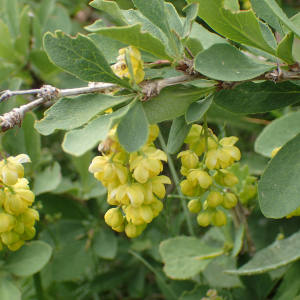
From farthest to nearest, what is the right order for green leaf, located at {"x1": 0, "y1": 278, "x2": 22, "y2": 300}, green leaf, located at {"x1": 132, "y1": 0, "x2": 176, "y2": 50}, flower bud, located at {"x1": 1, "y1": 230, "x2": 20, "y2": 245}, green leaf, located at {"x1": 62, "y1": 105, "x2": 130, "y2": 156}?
green leaf, located at {"x1": 0, "y1": 278, "x2": 22, "y2": 300}, flower bud, located at {"x1": 1, "y1": 230, "x2": 20, "y2": 245}, green leaf, located at {"x1": 132, "y1": 0, "x2": 176, "y2": 50}, green leaf, located at {"x1": 62, "y1": 105, "x2": 130, "y2": 156}

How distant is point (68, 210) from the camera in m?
1.77

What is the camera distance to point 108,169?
0.78 meters

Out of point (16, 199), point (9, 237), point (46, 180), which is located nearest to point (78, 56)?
point (16, 199)

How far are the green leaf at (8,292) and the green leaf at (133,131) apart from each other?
96cm

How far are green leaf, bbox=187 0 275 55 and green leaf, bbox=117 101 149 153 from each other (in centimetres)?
30

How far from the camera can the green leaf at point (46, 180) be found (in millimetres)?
1456

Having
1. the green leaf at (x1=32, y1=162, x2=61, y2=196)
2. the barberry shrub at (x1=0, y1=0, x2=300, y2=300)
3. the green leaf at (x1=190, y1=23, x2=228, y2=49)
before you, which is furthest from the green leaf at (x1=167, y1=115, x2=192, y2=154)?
the green leaf at (x1=32, y1=162, x2=61, y2=196)

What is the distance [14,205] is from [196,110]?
0.58 m

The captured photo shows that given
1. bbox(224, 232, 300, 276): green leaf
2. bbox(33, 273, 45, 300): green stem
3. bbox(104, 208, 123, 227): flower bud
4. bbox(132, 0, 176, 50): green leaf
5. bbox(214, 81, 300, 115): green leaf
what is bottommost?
bbox(33, 273, 45, 300): green stem

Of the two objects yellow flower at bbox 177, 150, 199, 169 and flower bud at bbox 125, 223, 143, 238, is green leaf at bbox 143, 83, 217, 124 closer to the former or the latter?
yellow flower at bbox 177, 150, 199, 169

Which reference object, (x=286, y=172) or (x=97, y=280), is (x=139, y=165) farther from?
(x=97, y=280)

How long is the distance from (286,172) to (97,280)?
4.47 feet

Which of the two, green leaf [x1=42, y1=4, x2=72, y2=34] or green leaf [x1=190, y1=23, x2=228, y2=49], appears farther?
green leaf [x1=42, y1=4, x2=72, y2=34]

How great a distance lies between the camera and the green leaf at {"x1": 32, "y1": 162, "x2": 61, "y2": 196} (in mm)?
1456
